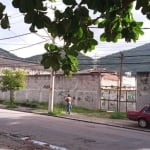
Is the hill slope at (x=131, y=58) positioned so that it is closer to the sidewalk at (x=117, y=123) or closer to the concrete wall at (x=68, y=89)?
the concrete wall at (x=68, y=89)

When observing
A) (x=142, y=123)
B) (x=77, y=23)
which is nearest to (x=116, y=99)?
(x=142, y=123)

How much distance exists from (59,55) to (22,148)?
33.3ft

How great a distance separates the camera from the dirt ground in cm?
1478

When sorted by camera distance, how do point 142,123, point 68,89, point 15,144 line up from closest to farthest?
point 15,144 → point 142,123 → point 68,89

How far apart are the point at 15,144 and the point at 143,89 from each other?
1787 cm

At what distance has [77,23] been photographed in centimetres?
435

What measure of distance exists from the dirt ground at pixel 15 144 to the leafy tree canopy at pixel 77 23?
32.8 ft

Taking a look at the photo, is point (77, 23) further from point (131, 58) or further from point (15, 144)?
point (131, 58)

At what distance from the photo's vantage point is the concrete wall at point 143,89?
3192cm

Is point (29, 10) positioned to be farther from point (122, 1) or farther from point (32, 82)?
point (32, 82)

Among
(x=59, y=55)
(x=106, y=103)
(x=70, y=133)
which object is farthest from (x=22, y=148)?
(x=106, y=103)

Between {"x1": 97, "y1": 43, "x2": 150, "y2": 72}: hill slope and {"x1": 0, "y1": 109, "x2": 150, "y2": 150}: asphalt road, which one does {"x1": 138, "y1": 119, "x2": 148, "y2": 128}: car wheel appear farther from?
{"x1": 97, "y1": 43, "x2": 150, "y2": 72}: hill slope

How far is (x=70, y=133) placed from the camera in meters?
20.0

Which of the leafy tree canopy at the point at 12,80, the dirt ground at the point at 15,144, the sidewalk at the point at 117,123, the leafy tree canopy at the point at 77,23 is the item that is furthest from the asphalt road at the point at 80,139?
the leafy tree canopy at the point at 12,80
